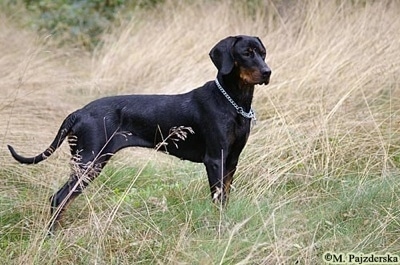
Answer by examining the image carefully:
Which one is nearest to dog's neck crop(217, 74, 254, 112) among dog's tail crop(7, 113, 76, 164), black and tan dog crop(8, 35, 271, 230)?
black and tan dog crop(8, 35, 271, 230)

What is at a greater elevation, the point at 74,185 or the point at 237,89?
the point at 237,89

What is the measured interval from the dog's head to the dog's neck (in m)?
0.05

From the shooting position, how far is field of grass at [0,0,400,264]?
3.63 meters

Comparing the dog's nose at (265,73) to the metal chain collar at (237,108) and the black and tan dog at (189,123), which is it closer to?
the black and tan dog at (189,123)

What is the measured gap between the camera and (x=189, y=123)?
438 centimetres

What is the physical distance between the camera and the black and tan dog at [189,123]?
4.21m

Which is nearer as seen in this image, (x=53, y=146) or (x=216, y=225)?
(x=216, y=225)

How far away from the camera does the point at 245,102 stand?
4297mm

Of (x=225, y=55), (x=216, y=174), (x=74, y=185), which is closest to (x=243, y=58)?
(x=225, y=55)

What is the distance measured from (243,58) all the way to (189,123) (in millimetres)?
496

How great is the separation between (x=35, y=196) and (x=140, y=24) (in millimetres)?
5029

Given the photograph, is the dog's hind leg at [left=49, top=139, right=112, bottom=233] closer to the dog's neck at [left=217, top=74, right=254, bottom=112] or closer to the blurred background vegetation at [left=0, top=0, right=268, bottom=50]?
the dog's neck at [left=217, top=74, right=254, bottom=112]

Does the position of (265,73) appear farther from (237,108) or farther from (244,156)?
(244,156)

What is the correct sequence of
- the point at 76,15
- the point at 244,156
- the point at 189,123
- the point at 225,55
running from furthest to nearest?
the point at 76,15
the point at 244,156
the point at 189,123
the point at 225,55
